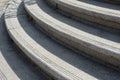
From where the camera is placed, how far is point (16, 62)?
4.07m

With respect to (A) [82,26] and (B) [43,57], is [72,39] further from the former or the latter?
(B) [43,57]

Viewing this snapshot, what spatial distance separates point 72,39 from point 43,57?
1.72 ft

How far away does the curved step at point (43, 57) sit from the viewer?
3.11 meters

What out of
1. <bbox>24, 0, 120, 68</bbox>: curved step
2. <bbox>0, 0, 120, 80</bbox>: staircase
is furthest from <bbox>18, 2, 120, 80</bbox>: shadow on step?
<bbox>24, 0, 120, 68</bbox>: curved step

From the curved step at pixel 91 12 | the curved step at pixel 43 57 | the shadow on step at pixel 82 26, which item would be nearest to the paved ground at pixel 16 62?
the curved step at pixel 43 57

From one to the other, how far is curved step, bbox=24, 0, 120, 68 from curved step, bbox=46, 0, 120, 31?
0.91 feet

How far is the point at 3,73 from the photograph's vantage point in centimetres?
380

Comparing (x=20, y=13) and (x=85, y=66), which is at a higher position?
(x=85, y=66)

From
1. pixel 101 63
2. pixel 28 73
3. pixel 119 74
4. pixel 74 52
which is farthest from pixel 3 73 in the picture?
pixel 119 74

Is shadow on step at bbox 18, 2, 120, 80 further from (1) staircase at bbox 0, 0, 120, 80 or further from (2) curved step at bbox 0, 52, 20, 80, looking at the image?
(2) curved step at bbox 0, 52, 20, 80

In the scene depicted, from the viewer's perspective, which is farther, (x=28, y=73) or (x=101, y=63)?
(x=28, y=73)

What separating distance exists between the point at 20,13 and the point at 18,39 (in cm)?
127

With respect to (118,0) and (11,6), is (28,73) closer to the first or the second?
(118,0)

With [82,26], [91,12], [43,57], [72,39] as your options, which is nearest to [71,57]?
[72,39]
